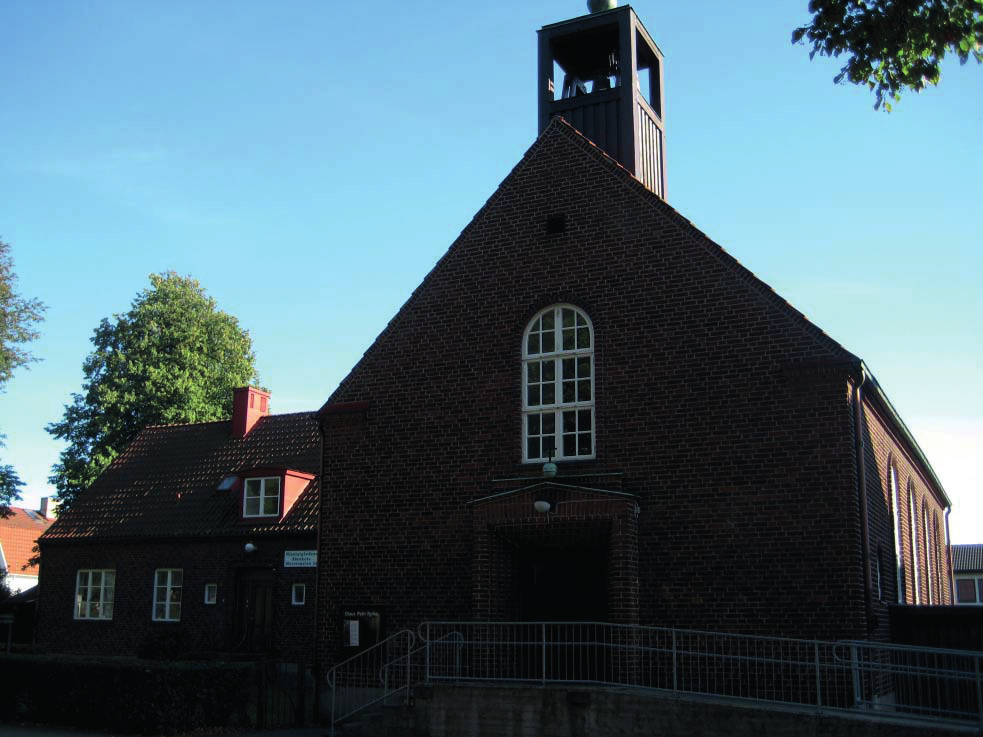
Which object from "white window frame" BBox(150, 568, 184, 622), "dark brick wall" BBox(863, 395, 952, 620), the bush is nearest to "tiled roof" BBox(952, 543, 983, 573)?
"dark brick wall" BBox(863, 395, 952, 620)

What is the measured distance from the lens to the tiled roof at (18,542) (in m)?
52.9

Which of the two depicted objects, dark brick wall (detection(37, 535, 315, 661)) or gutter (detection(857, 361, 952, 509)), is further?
dark brick wall (detection(37, 535, 315, 661))

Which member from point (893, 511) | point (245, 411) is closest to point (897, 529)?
point (893, 511)

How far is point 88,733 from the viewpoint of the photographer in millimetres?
16891

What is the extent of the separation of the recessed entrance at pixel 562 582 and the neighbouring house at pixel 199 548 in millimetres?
8952

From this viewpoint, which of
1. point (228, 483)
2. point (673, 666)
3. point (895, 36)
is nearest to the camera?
point (895, 36)

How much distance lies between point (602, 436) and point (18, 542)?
156 ft

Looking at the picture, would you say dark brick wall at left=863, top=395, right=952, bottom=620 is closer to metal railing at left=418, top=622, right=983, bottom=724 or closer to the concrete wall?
metal railing at left=418, top=622, right=983, bottom=724

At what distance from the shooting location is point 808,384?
14.9m

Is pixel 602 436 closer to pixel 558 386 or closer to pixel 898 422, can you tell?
pixel 558 386

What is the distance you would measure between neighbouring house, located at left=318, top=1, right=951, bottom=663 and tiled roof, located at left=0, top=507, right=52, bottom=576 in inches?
1575

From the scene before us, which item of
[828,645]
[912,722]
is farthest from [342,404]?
[912,722]

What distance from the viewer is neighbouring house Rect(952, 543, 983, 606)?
168ft

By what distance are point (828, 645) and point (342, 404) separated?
30.7 ft
